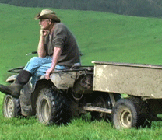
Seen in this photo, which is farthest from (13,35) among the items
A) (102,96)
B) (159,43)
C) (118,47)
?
(102,96)

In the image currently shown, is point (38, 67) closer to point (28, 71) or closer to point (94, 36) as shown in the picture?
point (28, 71)

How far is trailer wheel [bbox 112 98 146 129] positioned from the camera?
6.79 metres

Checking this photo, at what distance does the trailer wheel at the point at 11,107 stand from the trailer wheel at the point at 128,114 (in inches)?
90.9

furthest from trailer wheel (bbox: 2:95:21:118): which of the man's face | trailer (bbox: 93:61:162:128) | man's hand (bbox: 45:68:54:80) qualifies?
trailer (bbox: 93:61:162:128)

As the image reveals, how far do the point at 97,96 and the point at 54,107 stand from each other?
82 centimetres

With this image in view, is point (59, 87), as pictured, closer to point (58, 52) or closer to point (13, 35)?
point (58, 52)

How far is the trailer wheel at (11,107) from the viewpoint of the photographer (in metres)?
8.95

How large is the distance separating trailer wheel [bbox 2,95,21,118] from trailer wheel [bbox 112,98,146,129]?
2.31 metres

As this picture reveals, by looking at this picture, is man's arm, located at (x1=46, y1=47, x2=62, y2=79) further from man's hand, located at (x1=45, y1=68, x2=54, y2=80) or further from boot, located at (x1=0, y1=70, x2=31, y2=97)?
boot, located at (x1=0, y1=70, x2=31, y2=97)

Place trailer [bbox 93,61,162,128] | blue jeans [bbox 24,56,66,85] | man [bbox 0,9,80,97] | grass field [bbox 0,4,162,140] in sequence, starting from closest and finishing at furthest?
trailer [bbox 93,61,162,128] < man [bbox 0,9,80,97] < blue jeans [bbox 24,56,66,85] < grass field [bbox 0,4,162,140]

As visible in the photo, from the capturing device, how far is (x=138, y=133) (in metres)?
6.30

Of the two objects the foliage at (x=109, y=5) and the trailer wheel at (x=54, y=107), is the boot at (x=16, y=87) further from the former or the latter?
the foliage at (x=109, y=5)

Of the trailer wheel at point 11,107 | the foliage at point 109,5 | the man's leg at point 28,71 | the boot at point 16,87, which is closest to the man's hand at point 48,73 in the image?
the man's leg at point 28,71

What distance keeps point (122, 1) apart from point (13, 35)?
73.8ft
